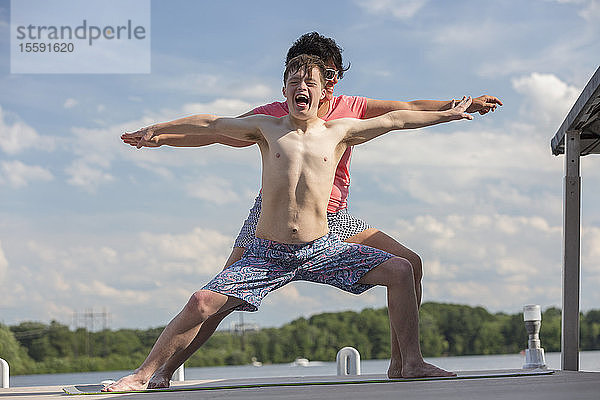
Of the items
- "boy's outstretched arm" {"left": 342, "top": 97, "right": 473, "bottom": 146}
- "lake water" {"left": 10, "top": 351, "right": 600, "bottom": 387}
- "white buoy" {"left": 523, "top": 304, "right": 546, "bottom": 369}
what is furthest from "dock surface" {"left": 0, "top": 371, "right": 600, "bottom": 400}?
"lake water" {"left": 10, "top": 351, "right": 600, "bottom": 387}

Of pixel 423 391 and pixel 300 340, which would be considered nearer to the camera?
pixel 423 391

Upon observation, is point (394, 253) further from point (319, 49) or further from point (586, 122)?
point (586, 122)

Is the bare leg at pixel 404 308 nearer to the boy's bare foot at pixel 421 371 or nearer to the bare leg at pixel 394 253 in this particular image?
the boy's bare foot at pixel 421 371

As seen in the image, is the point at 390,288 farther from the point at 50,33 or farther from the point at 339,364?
the point at 50,33

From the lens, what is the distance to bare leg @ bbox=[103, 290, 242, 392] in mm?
4078

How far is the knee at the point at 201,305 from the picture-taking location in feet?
13.4

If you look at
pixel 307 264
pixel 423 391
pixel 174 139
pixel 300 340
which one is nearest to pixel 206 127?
pixel 174 139

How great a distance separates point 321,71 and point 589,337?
33.7 metres

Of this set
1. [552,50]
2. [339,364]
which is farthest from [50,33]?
[339,364]

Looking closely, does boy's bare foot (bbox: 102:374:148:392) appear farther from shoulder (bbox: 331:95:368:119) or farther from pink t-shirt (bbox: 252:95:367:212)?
shoulder (bbox: 331:95:368:119)

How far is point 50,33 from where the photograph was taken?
94.6 ft

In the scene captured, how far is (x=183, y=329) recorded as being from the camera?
412 cm

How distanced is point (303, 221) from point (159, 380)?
1.03m

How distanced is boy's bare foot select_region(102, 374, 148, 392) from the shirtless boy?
0.19m
